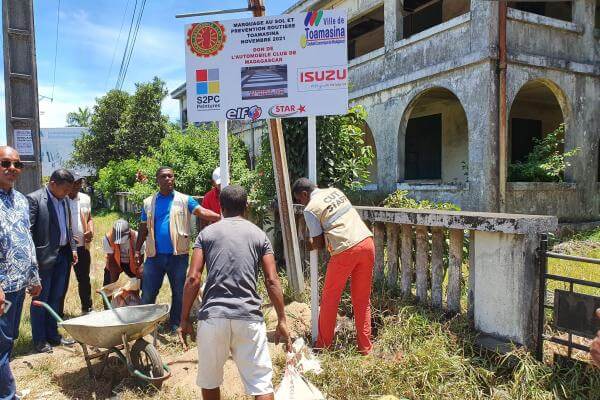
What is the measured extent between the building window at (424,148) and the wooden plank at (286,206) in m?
8.35

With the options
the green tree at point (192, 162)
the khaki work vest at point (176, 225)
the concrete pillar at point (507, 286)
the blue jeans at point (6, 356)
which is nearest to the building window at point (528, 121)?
the green tree at point (192, 162)

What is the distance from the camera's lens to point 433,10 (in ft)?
38.9

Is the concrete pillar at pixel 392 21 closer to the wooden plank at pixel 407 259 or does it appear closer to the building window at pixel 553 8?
the building window at pixel 553 8

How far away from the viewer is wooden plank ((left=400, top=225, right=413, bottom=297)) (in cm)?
439

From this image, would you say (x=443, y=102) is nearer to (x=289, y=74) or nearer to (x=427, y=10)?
(x=427, y=10)

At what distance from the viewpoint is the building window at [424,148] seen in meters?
12.4

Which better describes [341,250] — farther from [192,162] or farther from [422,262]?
[192,162]

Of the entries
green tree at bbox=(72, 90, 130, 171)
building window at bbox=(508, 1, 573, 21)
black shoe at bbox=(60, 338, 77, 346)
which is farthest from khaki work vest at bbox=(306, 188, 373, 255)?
green tree at bbox=(72, 90, 130, 171)

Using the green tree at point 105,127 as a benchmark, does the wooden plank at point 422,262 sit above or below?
below

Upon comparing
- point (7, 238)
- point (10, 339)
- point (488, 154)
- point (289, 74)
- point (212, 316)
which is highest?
point (289, 74)

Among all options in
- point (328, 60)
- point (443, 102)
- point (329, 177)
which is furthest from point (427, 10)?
point (328, 60)

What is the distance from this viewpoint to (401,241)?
4.60 meters

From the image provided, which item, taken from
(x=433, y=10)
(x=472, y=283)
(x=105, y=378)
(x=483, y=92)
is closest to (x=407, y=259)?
(x=472, y=283)

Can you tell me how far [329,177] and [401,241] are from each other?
173 centimetres
